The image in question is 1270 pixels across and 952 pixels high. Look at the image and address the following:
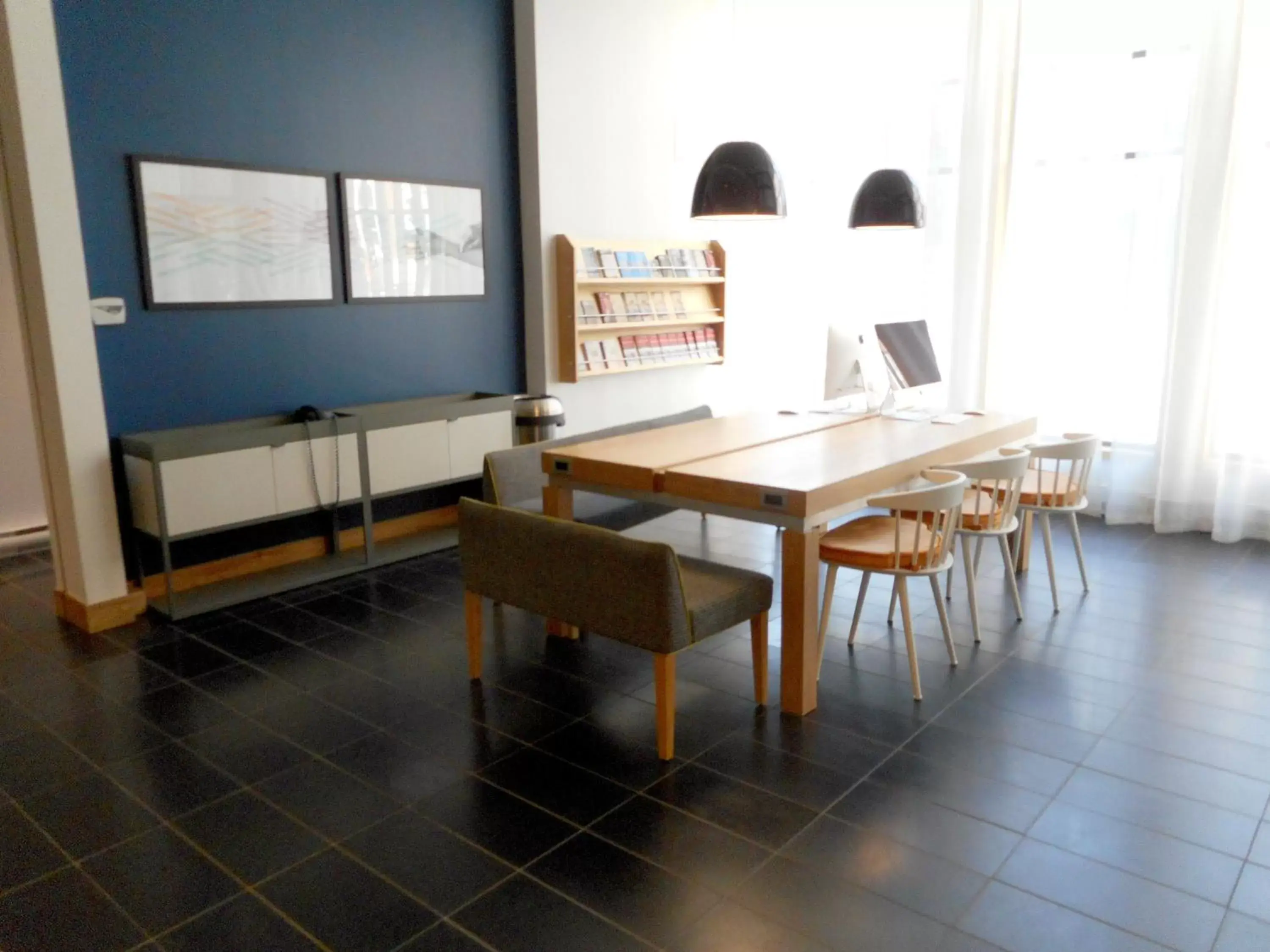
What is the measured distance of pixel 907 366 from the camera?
4.72 meters

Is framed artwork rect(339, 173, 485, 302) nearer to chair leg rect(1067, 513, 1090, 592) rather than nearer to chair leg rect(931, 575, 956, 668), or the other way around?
chair leg rect(931, 575, 956, 668)

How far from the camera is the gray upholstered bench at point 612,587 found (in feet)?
9.01

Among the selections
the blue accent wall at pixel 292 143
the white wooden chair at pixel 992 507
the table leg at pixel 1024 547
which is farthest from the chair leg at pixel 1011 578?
the blue accent wall at pixel 292 143

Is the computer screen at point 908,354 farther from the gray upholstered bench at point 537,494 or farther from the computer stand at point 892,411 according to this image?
the gray upholstered bench at point 537,494

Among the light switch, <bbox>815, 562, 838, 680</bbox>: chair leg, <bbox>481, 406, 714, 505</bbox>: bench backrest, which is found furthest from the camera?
<bbox>481, 406, 714, 505</bbox>: bench backrest

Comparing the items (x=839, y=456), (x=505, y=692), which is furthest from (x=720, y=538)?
(x=505, y=692)

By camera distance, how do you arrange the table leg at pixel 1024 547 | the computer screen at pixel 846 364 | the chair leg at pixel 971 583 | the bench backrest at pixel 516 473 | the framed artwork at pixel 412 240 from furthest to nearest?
the framed artwork at pixel 412 240 < the table leg at pixel 1024 547 < the computer screen at pixel 846 364 < the bench backrest at pixel 516 473 < the chair leg at pixel 971 583

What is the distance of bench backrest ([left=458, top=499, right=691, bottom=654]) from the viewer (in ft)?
8.97

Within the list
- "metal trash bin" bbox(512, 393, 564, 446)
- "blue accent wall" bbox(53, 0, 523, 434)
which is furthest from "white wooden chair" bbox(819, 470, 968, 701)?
"blue accent wall" bbox(53, 0, 523, 434)

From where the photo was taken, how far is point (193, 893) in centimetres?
222

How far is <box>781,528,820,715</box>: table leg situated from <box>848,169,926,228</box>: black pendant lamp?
1903 millimetres

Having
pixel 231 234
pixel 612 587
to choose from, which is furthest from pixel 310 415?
pixel 612 587

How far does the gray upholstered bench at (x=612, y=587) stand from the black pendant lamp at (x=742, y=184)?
4.73 ft

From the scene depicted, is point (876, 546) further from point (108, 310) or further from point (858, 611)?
point (108, 310)
